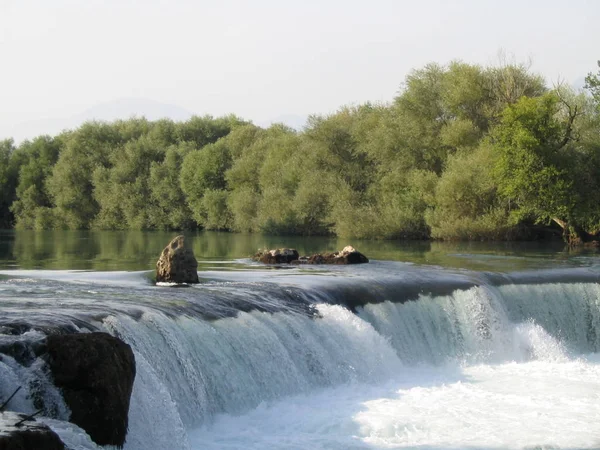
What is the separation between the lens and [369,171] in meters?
52.3

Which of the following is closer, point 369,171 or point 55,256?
point 55,256

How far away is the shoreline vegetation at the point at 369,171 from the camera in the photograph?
1592 inches

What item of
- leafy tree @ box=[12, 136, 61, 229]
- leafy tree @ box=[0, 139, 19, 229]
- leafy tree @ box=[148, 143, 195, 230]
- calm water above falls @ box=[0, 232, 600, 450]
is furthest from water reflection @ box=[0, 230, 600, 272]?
leafy tree @ box=[0, 139, 19, 229]

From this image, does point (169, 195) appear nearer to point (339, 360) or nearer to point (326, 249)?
point (326, 249)

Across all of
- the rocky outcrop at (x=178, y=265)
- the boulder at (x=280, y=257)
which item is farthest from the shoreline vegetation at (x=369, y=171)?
the rocky outcrop at (x=178, y=265)

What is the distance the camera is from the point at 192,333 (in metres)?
13.8

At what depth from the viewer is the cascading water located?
12055 millimetres

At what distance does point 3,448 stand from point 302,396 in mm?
7952

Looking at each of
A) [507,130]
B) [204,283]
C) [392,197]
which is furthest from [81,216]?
[204,283]

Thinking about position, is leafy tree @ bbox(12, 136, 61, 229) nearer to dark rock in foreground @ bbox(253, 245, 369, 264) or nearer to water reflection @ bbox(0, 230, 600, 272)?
water reflection @ bbox(0, 230, 600, 272)

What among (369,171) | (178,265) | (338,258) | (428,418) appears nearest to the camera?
(428,418)

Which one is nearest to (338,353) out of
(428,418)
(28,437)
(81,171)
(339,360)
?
(339,360)

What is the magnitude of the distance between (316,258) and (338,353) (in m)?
11.2

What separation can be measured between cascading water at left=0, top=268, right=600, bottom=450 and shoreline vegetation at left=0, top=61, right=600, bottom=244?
19610mm
